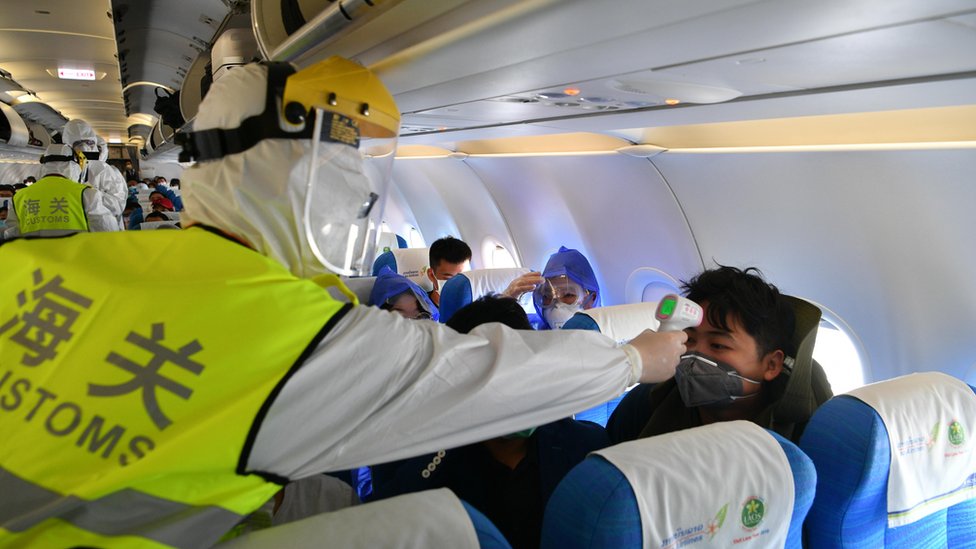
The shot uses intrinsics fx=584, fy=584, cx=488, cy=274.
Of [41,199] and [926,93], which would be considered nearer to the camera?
[926,93]

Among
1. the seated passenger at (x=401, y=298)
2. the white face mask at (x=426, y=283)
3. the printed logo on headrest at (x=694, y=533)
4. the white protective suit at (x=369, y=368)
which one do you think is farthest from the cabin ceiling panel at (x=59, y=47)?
the printed logo on headrest at (x=694, y=533)

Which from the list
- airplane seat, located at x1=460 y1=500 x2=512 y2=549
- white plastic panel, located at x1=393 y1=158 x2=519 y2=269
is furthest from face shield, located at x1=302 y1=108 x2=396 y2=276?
white plastic panel, located at x1=393 y1=158 x2=519 y2=269

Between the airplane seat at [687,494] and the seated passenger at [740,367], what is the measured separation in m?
0.91

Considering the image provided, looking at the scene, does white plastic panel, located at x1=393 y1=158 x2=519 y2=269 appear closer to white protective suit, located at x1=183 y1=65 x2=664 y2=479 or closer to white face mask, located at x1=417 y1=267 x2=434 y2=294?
white face mask, located at x1=417 y1=267 x2=434 y2=294

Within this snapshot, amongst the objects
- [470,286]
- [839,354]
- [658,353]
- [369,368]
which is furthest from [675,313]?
[470,286]

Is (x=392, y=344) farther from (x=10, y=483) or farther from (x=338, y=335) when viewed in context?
(x=10, y=483)

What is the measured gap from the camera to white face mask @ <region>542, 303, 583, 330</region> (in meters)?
5.12

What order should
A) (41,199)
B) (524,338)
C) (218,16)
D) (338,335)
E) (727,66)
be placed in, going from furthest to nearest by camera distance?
(41,199), (218,16), (727,66), (524,338), (338,335)

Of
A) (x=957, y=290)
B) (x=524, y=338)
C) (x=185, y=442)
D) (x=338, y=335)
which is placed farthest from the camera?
(x=957, y=290)

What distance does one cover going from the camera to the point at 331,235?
5.65 ft

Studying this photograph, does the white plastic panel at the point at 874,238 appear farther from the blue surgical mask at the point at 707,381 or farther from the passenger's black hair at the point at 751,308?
the blue surgical mask at the point at 707,381

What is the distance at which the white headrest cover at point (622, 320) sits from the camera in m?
3.12

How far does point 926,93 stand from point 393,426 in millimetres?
2087

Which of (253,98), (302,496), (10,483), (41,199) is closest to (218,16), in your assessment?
(41,199)
